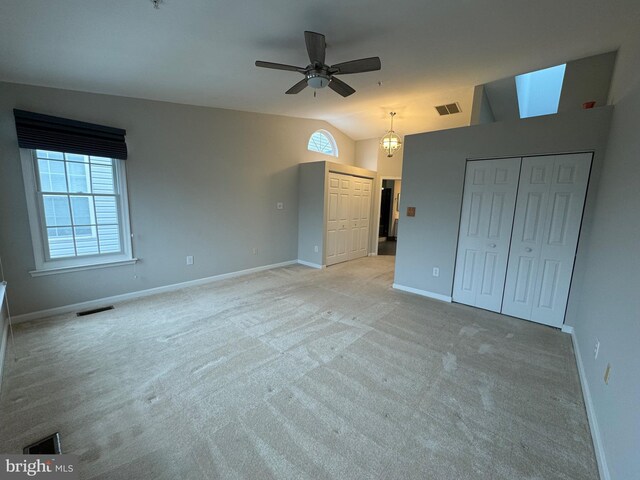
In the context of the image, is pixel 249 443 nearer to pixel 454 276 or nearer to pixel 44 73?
pixel 454 276

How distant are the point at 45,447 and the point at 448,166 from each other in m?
4.70

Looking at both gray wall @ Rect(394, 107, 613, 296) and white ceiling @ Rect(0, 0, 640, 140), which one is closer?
white ceiling @ Rect(0, 0, 640, 140)

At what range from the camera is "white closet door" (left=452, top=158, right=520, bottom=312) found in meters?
3.30

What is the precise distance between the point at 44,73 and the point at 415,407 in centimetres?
458

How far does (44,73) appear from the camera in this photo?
258cm

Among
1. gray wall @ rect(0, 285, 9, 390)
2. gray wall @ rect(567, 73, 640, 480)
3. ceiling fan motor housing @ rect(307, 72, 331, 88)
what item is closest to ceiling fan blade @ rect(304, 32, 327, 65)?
ceiling fan motor housing @ rect(307, 72, 331, 88)

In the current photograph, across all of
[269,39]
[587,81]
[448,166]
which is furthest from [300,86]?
[587,81]

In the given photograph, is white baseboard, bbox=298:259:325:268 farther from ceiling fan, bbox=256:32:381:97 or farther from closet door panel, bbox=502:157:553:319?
ceiling fan, bbox=256:32:381:97

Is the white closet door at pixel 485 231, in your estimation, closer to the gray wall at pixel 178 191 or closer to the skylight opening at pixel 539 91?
the skylight opening at pixel 539 91

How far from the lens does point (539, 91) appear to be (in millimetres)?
4750

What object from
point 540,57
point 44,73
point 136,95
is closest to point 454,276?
point 540,57

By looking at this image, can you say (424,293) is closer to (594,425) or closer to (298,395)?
(594,425)

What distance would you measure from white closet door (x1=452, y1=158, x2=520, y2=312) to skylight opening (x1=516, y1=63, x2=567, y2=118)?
209cm

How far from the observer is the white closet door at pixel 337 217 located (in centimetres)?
547
